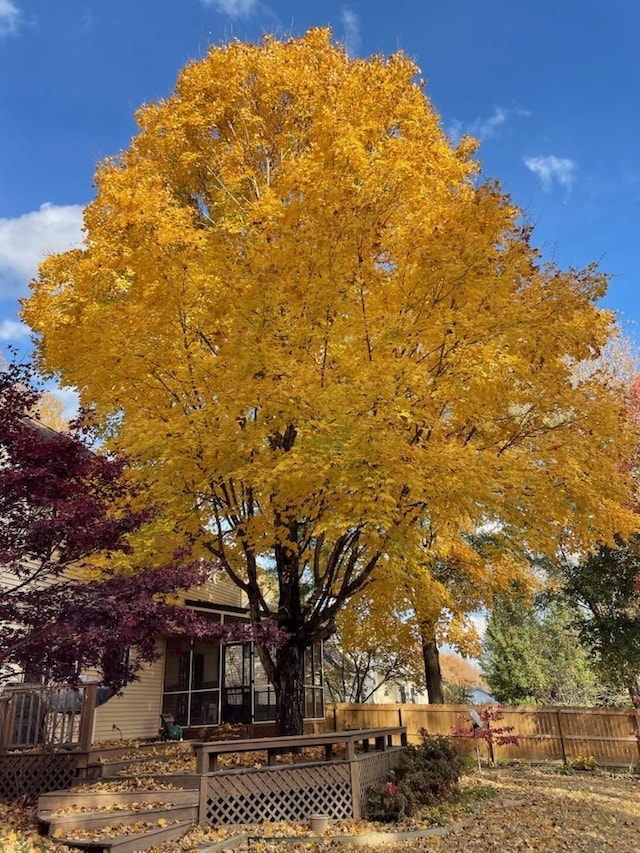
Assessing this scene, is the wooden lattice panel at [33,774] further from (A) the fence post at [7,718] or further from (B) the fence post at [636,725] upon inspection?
(B) the fence post at [636,725]

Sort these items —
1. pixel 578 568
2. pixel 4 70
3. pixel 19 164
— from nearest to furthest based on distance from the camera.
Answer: pixel 4 70, pixel 19 164, pixel 578 568

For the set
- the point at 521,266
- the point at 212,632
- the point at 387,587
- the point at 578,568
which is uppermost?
the point at 521,266

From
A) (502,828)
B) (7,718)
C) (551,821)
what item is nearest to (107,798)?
(7,718)

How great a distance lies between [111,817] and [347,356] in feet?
21.9

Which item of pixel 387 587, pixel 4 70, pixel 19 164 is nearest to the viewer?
pixel 387 587

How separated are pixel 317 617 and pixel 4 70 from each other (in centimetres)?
1460

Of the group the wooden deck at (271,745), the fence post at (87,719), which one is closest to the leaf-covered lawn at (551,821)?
the wooden deck at (271,745)

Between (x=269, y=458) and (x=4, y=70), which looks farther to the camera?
(x=4, y=70)

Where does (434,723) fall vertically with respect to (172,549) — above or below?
below

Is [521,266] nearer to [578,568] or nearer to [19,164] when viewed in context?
[578,568]

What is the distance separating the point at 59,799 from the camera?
23.6 ft

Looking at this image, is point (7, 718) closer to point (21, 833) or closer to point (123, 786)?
point (123, 786)

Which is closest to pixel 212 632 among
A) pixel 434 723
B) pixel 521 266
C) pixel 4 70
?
pixel 521 266

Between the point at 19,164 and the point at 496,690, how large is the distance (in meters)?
26.2
